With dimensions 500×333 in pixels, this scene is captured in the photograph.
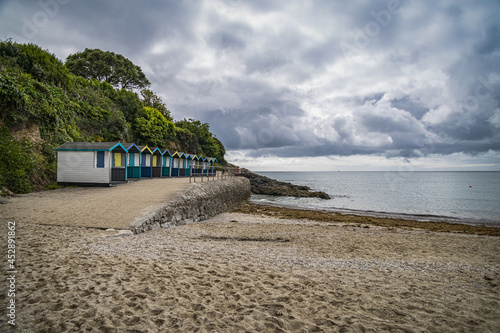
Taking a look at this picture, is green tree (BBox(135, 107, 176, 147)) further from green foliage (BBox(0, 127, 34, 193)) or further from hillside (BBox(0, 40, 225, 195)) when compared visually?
green foliage (BBox(0, 127, 34, 193))

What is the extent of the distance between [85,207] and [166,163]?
50.8 feet

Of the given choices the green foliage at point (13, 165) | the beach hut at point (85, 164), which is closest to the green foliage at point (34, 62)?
the beach hut at point (85, 164)

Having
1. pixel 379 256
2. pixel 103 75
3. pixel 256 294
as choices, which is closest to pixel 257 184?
pixel 103 75

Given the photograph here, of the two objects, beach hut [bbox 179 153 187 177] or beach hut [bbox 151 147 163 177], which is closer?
beach hut [bbox 151 147 163 177]

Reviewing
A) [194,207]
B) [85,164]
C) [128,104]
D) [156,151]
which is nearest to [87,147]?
[85,164]

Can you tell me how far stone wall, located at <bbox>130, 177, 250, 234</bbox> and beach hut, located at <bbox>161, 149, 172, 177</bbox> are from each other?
7293 mm

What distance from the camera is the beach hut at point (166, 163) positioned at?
81.5ft

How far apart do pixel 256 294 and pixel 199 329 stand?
1.22 meters

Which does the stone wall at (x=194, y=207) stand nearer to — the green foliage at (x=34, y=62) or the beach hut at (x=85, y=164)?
the beach hut at (x=85, y=164)

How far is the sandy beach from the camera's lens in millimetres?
3326

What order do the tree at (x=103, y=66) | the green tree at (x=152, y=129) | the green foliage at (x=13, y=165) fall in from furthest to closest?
the tree at (x=103, y=66), the green tree at (x=152, y=129), the green foliage at (x=13, y=165)

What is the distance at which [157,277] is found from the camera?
4586mm

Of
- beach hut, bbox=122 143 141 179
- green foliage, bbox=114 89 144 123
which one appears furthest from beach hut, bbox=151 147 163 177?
green foliage, bbox=114 89 144 123

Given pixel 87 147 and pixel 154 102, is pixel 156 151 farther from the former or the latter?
pixel 154 102
